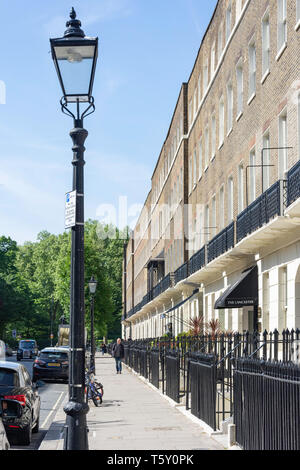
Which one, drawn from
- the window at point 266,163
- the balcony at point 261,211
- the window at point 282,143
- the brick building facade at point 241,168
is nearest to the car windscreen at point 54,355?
the brick building facade at point 241,168

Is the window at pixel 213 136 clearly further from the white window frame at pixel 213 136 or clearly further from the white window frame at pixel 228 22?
the white window frame at pixel 228 22

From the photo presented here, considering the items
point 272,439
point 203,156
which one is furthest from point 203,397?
point 203,156

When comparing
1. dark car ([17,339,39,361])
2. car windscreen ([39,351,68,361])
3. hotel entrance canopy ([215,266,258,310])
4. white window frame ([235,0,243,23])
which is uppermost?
white window frame ([235,0,243,23])

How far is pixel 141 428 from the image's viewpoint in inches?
559

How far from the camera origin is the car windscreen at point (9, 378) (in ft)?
45.4

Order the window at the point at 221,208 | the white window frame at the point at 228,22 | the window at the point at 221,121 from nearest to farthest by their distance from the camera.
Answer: the white window frame at the point at 228,22, the window at the point at 221,121, the window at the point at 221,208

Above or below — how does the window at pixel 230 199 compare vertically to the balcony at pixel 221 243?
above

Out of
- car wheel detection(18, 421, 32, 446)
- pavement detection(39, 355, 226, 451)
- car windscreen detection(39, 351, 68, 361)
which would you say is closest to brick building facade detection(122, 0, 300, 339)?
pavement detection(39, 355, 226, 451)

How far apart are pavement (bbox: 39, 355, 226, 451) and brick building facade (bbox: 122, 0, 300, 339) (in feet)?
15.2

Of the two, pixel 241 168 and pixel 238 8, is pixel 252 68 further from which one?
pixel 241 168

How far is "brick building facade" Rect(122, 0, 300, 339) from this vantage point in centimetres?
2039

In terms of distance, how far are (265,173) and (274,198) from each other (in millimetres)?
3721

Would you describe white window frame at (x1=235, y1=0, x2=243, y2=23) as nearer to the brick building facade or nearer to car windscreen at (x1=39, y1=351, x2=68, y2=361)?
the brick building facade

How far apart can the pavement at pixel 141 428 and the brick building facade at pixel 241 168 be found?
465 centimetres
